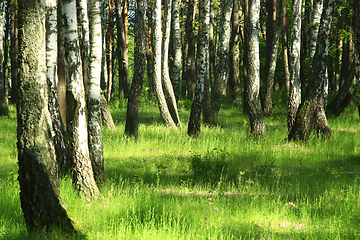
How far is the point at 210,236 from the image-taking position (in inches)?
154

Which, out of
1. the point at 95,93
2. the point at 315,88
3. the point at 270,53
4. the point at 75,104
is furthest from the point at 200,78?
the point at 270,53

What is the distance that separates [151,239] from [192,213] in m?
1.06

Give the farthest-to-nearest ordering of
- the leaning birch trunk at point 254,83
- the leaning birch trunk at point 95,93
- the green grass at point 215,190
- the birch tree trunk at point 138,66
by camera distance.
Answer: the leaning birch trunk at point 254,83, the birch tree trunk at point 138,66, the leaning birch trunk at point 95,93, the green grass at point 215,190

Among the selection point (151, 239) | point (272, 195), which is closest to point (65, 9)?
point (151, 239)

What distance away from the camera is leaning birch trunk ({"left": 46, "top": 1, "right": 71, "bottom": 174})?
5369mm

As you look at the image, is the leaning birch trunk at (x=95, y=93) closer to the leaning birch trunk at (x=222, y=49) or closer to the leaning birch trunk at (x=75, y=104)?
the leaning birch trunk at (x=75, y=104)

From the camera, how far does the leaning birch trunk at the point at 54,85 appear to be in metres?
5.37

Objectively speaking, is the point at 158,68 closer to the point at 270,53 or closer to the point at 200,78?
the point at 200,78

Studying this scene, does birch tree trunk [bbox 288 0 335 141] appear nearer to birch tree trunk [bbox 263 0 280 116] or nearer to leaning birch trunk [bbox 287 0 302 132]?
leaning birch trunk [bbox 287 0 302 132]

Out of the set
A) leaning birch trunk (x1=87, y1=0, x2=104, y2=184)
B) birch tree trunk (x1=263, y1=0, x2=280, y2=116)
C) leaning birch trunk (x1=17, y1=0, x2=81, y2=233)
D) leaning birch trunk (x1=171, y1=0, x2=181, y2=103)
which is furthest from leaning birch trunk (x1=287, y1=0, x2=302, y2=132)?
leaning birch trunk (x1=17, y1=0, x2=81, y2=233)

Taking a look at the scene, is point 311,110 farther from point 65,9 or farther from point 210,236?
point 65,9

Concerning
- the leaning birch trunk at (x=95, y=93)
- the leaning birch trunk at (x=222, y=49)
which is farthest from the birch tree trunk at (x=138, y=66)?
the leaning birch trunk at (x=95, y=93)

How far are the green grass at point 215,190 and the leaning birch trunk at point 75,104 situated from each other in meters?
0.29

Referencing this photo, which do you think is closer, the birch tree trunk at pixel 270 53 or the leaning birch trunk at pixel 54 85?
the leaning birch trunk at pixel 54 85
